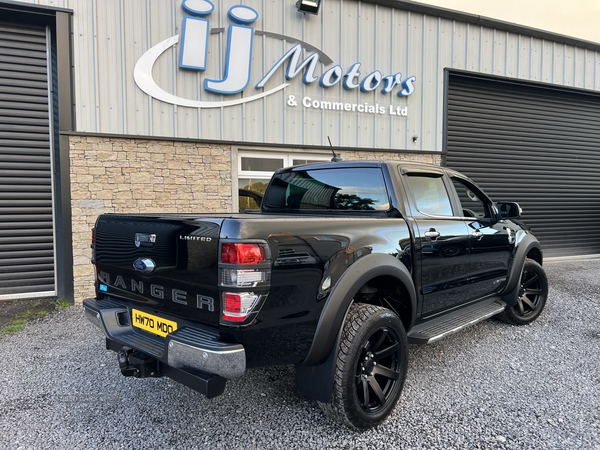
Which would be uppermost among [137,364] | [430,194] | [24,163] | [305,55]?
[305,55]

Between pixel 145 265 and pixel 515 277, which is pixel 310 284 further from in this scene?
pixel 515 277

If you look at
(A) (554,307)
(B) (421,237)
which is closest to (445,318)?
(B) (421,237)

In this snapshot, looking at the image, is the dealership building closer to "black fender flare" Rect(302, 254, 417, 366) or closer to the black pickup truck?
the black pickup truck

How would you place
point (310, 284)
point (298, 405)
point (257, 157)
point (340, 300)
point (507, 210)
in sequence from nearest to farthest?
point (310, 284) → point (340, 300) → point (298, 405) → point (507, 210) → point (257, 157)

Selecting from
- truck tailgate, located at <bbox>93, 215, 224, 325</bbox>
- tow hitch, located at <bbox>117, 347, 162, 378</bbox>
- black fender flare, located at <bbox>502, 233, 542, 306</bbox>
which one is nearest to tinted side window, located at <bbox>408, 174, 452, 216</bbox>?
black fender flare, located at <bbox>502, 233, 542, 306</bbox>

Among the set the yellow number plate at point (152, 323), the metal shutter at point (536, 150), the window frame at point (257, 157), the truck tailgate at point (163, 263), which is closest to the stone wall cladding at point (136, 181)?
the window frame at point (257, 157)

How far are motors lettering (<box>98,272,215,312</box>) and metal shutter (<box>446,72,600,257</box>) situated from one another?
7507 mm

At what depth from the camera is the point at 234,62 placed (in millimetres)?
6383

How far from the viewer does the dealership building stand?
18.9ft

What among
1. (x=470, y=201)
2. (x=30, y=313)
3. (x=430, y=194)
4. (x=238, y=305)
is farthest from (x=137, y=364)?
(x=30, y=313)

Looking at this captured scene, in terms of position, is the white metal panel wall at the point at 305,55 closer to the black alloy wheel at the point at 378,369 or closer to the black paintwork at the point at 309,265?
the black paintwork at the point at 309,265

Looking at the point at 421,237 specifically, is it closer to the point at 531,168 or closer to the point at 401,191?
the point at 401,191

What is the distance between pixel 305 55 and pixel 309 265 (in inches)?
223

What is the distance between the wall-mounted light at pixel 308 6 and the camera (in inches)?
261
